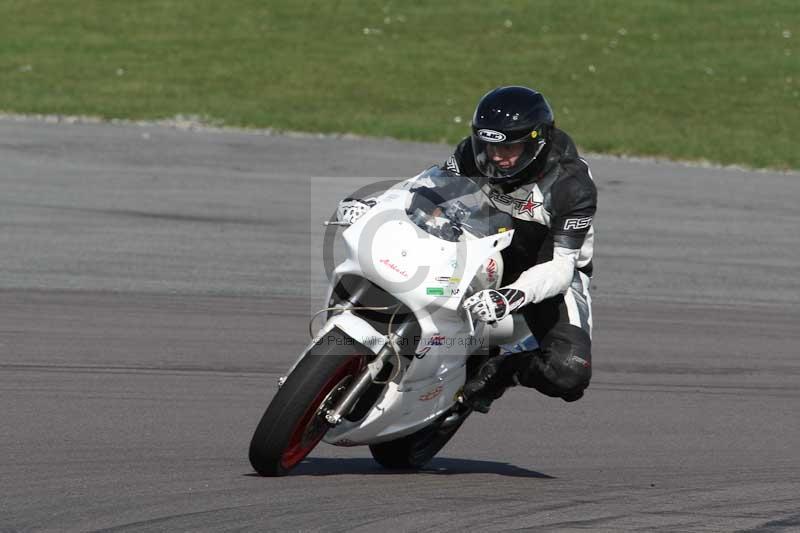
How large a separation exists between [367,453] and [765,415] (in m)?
2.34

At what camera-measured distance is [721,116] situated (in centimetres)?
2291

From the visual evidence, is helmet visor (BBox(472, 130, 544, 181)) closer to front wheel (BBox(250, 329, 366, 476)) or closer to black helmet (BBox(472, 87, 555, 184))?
black helmet (BBox(472, 87, 555, 184))

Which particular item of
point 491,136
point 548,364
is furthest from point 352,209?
point 548,364

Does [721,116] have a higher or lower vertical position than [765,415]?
lower

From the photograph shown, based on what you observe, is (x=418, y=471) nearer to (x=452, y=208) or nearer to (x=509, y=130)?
(x=452, y=208)

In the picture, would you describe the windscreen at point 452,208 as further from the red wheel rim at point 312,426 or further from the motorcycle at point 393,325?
the red wheel rim at point 312,426

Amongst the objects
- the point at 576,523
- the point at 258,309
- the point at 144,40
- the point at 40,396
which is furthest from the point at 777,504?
the point at 144,40

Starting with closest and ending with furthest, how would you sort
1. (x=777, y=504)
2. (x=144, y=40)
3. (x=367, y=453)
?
(x=777, y=504) → (x=367, y=453) → (x=144, y=40)

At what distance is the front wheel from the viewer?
5605 millimetres

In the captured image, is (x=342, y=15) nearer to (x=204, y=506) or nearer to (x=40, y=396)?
(x=40, y=396)

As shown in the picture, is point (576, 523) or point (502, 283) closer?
point (576, 523)

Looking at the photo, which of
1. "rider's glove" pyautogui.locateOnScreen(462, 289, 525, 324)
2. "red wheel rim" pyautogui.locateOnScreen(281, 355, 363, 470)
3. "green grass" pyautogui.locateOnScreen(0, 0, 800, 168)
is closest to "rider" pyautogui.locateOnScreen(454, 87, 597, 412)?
"rider's glove" pyautogui.locateOnScreen(462, 289, 525, 324)

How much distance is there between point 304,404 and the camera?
5594 mm

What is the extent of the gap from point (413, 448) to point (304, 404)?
114 cm
